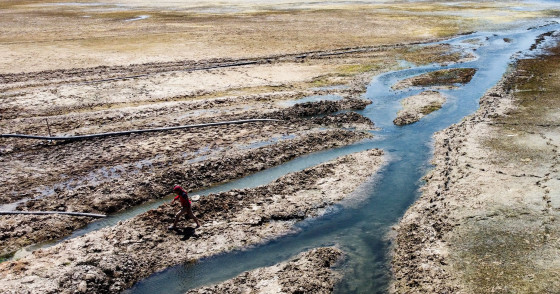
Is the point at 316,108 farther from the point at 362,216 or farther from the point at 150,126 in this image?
the point at 362,216

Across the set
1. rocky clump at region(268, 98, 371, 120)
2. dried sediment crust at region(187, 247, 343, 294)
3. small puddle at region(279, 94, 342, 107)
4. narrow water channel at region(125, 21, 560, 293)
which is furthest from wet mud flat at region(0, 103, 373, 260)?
dried sediment crust at region(187, 247, 343, 294)

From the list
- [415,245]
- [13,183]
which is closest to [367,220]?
[415,245]

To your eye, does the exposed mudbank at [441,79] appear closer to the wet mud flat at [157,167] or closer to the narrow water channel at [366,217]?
the narrow water channel at [366,217]

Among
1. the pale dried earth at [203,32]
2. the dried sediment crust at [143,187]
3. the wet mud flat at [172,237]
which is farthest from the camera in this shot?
the pale dried earth at [203,32]

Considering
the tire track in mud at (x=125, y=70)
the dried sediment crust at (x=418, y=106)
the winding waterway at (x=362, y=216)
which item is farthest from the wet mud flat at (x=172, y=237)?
the tire track in mud at (x=125, y=70)

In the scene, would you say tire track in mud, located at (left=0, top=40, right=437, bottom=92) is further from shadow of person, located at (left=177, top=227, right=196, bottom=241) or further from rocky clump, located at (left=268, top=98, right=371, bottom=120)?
shadow of person, located at (left=177, top=227, right=196, bottom=241)

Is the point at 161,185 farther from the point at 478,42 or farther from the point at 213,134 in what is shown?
the point at 478,42
